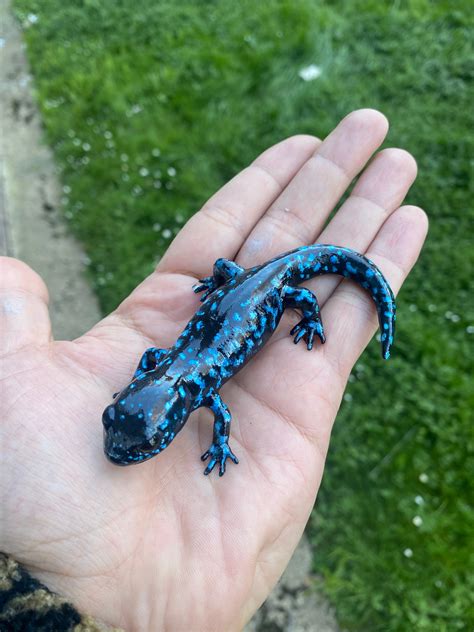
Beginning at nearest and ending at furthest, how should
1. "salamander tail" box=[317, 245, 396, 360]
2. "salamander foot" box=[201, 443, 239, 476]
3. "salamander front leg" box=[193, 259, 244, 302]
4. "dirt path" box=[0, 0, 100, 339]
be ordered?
1. "salamander foot" box=[201, 443, 239, 476]
2. "salamander tail" box=[317, 245, 396, 360]
3. "salamander front leg" box=[193, 259, 244, 302]
4. "dirt path" box=[0, 0, 100, 339]

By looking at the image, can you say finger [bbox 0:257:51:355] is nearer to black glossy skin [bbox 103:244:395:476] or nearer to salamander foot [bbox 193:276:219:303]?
black glossy skin [bbox 103:244:395:476]

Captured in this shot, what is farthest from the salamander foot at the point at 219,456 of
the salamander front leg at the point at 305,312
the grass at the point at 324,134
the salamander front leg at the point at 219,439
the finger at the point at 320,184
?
the finger at the point at 320,184

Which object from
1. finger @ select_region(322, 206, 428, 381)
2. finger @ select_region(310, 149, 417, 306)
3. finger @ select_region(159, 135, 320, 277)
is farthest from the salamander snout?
finger @ select_region(310, 149, 417, 306)

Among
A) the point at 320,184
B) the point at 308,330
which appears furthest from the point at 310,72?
the point at 308,330

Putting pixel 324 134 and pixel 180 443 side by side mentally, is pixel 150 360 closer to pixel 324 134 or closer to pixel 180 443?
pixel 180 443

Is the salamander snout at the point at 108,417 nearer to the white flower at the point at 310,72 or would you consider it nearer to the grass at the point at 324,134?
the grass at the point at 324,134
